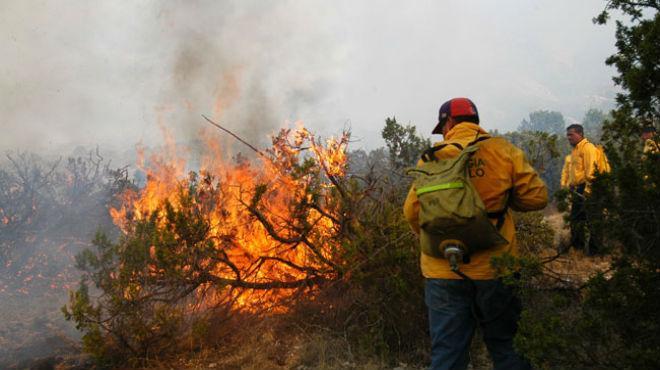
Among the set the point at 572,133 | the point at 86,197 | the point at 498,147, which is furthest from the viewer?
the point at 86,197

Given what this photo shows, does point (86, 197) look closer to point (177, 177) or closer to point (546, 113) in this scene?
point (177, 177)

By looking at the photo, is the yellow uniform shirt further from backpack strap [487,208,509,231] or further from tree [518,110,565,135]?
tree [518,110,565,135]

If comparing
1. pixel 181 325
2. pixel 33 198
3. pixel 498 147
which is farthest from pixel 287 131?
pixel 33 198

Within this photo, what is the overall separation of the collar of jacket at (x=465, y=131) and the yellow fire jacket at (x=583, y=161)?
403 centimetres

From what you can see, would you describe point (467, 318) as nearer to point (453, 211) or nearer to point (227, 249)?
point (453, 211)

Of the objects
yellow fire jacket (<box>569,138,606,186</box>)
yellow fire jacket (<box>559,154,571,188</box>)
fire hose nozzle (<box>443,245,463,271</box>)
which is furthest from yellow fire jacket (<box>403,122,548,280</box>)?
yellow fire jacket (<box>559,154,571,188</box>)

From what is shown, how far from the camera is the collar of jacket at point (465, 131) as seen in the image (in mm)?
2525

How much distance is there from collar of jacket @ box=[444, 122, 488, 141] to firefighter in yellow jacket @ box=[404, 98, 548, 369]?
0.04 ft

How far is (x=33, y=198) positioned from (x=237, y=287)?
12.8m

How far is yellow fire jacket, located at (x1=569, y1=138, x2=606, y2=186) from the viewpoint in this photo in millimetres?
5738

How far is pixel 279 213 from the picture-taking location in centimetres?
524

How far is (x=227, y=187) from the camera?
5.29 m

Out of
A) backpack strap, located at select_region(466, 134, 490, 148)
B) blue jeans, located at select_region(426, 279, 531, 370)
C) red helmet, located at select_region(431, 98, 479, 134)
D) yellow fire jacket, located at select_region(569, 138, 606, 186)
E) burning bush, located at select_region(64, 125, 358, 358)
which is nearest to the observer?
blue jeans, located at select_region(426, 279, 531, 370)

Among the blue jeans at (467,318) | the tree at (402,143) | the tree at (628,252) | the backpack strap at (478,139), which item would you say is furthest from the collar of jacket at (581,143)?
the blue jeans at (467,318)
